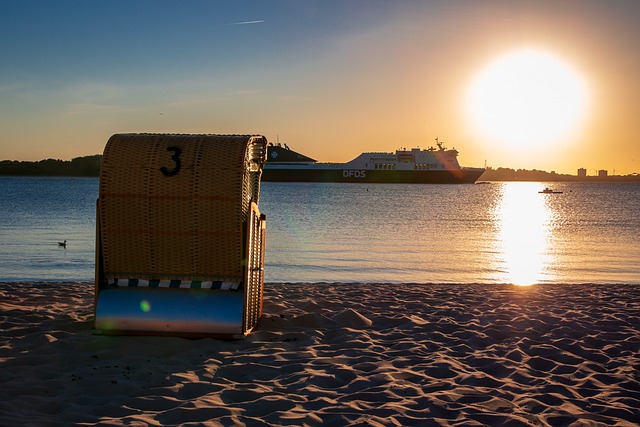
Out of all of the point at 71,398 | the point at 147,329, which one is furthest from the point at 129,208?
the point at 71,398

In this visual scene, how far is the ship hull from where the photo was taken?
125 metres

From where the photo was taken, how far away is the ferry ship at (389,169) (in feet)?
405

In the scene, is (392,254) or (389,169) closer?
(392,254)

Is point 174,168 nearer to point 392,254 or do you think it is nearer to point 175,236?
point 175,236

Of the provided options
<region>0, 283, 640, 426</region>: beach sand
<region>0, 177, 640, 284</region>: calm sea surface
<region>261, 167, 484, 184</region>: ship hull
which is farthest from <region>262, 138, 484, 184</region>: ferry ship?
<region>0, 283, 640, 426</region>: beach sand

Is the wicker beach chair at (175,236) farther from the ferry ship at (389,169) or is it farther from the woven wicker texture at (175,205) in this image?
the ferry ship at (389,169)

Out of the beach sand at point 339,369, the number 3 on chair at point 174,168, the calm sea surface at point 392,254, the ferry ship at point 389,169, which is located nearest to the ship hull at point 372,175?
the ferry ship at point 389,169

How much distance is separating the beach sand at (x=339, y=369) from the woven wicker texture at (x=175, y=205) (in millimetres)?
691

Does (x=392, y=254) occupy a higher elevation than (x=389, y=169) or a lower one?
lower

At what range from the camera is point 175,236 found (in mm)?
6113

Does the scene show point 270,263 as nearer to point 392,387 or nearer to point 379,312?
point 379,312

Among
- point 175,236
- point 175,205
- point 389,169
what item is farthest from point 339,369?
point 389,169

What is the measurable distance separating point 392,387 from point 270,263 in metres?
10.7

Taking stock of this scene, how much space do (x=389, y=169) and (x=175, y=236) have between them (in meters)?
120
